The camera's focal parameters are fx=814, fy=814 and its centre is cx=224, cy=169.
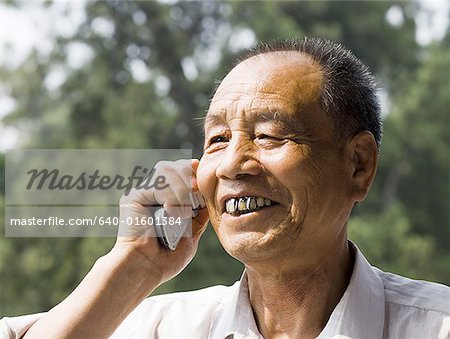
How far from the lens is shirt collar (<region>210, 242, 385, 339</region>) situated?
115 cm

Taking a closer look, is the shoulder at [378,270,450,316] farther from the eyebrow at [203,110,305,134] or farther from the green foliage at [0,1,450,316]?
the green foliage at [0,1,450,316]

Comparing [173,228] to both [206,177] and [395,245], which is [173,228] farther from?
[395,245]

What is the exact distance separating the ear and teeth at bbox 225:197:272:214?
0.51 feet

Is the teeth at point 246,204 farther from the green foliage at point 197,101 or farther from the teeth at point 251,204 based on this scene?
the green foliage at point 197,101

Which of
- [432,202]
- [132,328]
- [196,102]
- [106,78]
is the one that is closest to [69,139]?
[106,78]

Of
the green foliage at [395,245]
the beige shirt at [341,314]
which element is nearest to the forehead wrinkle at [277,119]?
the beige shirt at [341,314]

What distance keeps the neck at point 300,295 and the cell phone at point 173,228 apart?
0.14 meters

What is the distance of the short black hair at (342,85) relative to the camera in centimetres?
119

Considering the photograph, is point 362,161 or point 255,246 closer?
point 255,246

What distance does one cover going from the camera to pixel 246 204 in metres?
1.15

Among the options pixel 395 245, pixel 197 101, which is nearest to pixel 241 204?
pixel 197 101

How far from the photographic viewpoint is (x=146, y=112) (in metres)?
4.82

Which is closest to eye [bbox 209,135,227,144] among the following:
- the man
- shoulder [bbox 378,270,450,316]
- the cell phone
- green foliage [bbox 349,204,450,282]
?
the man

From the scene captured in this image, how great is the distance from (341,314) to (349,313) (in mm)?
11
